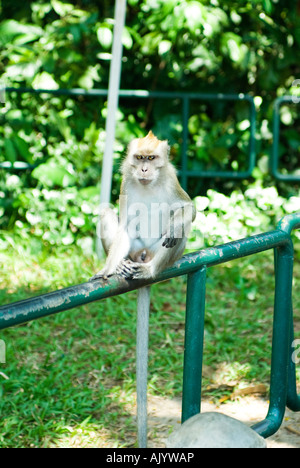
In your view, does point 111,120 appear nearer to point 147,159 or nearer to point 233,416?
point 147,159

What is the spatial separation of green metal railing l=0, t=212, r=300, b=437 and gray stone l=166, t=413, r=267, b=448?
0.25 meters

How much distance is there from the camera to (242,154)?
684 cm

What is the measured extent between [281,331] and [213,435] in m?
0.78

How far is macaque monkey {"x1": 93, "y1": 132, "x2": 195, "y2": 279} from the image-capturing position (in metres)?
3.05

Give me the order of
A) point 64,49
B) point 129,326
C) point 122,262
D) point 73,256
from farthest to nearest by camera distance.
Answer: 1. point 64,49
2. point 73,256
3. point 129,326
4. point 122,262

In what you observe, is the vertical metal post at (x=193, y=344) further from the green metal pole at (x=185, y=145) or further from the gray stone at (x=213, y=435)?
the green metal pole at (x=185, y=145)

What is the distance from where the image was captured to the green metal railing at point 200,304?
5.62 ft

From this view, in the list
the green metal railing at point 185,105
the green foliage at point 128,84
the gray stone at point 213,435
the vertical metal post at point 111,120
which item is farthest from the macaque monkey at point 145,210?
the green metal railing at point 185,105

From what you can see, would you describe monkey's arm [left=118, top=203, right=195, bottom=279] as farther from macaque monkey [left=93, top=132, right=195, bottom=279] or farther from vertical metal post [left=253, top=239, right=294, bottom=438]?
vertical metal post [left=253, top=239, right=294, bottom=438]

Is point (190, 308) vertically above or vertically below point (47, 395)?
above

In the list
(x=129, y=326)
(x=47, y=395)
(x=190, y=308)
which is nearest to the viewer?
(x=190, y=308)

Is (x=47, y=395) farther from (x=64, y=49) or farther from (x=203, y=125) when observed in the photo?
(x=203, y=125)
